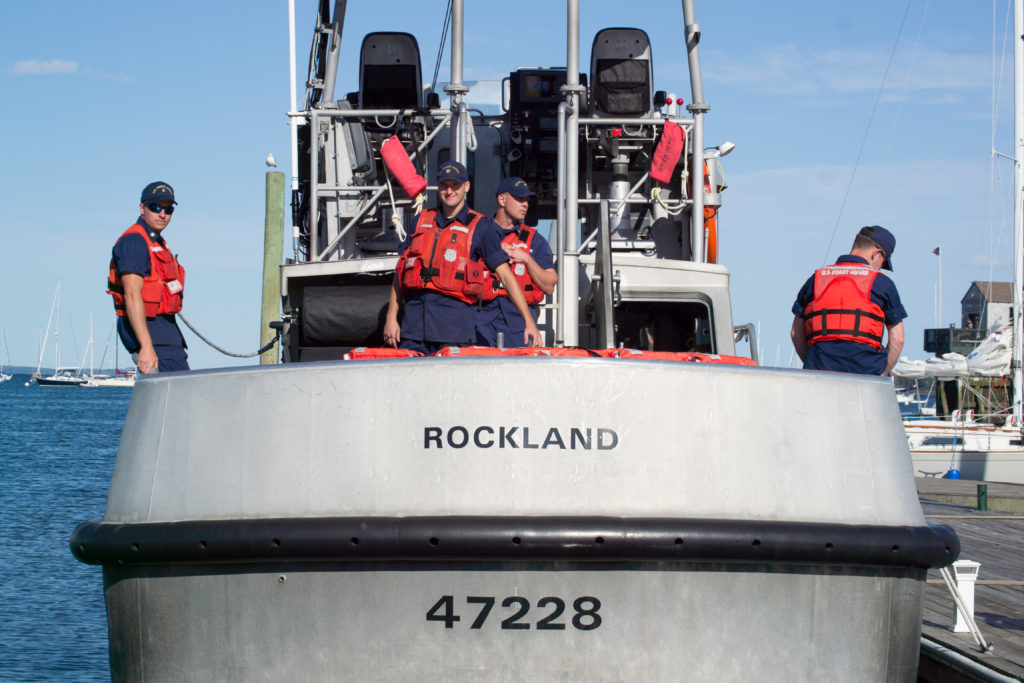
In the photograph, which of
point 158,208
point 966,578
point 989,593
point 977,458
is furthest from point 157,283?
point 977,458

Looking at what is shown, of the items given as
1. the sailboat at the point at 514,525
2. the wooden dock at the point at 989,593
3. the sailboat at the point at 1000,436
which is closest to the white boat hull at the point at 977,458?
the sailboat at the point at 1000,436

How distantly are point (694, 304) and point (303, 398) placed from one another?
316 cm

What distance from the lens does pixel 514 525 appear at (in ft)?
10.6

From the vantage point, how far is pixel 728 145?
7.39m

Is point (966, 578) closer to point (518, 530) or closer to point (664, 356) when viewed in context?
point (664, 356)

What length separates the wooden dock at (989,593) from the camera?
5.34m

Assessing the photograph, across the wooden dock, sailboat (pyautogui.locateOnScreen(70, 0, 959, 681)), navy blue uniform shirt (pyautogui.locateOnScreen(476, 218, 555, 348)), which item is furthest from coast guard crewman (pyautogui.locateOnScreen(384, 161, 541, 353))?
the wooden dock

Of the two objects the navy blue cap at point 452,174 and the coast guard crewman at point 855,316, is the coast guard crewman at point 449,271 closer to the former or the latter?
the navy blue cap at point 452,174

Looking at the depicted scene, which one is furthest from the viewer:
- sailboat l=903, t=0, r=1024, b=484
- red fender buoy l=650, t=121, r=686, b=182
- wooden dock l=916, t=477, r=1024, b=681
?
sailboat l=903, t=0, r=1024, b=484

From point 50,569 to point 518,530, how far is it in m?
12.3

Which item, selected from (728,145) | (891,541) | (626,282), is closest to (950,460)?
(728,145)

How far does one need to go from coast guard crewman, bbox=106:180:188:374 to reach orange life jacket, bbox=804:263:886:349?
286 centimetres

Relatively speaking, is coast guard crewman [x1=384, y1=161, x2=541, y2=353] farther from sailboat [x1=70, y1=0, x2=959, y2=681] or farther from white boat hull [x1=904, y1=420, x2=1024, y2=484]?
white boat hull [x1=904, y1=420, x2=1024, y2=484]

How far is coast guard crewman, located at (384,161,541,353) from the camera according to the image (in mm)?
4520
